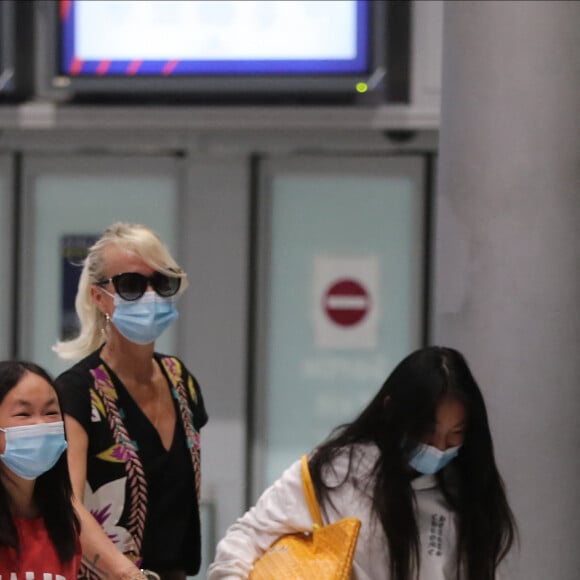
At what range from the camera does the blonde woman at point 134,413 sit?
143 inches

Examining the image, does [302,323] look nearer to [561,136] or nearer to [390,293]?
→ [390,293]

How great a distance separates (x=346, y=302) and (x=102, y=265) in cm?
354

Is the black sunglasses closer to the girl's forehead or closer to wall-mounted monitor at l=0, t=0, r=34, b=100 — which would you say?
the girl's forehead

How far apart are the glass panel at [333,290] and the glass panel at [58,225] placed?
96 cm

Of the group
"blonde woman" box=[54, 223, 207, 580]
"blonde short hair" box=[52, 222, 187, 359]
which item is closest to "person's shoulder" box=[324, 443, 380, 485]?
"blonde woman" box=[54, 223, 207, 580]

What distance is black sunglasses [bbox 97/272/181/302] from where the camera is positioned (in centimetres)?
384

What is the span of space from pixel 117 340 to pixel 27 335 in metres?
3.76

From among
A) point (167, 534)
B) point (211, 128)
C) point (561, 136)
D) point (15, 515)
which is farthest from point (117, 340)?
point (211, 128)

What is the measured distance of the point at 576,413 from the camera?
209 inches

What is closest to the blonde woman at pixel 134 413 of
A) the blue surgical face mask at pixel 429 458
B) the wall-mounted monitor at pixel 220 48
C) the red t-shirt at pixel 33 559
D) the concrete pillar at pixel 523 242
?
the red t-shirt at pixel 33 559

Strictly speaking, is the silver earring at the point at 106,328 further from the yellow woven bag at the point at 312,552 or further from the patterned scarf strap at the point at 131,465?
the yellow woven bag at the point at 312,552

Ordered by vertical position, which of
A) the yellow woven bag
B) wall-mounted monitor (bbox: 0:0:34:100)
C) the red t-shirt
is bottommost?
the yellow woven bag

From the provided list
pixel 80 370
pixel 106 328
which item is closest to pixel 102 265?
pixel 106 328

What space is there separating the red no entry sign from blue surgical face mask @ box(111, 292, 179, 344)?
3453 millimetres
